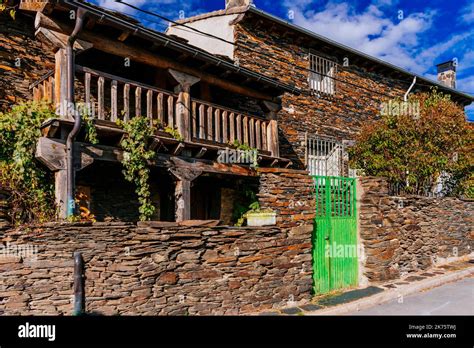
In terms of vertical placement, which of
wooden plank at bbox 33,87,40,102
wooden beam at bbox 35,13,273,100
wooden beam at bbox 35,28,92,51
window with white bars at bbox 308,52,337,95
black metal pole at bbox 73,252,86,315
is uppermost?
window with white bars at bbox 308,52,337,95

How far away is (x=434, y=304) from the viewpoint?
662 centimetres

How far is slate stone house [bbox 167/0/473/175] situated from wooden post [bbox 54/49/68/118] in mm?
5427

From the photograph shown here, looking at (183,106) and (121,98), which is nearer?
(183,106)

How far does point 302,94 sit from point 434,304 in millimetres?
7427

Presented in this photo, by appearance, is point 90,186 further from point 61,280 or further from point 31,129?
point 61,280

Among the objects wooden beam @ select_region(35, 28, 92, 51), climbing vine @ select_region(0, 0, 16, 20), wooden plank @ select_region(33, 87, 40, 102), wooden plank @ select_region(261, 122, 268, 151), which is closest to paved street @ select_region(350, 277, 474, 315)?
wooden plank @ select_region(261, 122, 268, 151)

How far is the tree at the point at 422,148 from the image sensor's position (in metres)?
9.95

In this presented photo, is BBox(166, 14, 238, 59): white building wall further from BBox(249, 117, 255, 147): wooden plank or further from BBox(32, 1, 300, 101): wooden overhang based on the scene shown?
BBox(249, 117, 255, 147): wooden plank

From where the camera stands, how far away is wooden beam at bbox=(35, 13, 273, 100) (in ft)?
19.0

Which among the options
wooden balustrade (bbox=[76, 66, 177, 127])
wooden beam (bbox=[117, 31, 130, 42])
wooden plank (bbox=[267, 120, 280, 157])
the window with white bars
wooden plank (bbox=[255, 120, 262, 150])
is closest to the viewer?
wooden balustrade (bbox=[76, 66, 177, 127])

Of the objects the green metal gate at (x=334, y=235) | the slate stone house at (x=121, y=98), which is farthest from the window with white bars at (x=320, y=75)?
the green metal gate at (x=334, y=235)

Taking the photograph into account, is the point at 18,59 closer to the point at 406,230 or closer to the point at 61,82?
the point at 61,82

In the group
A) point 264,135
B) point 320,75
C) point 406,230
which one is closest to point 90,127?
point 264,135
